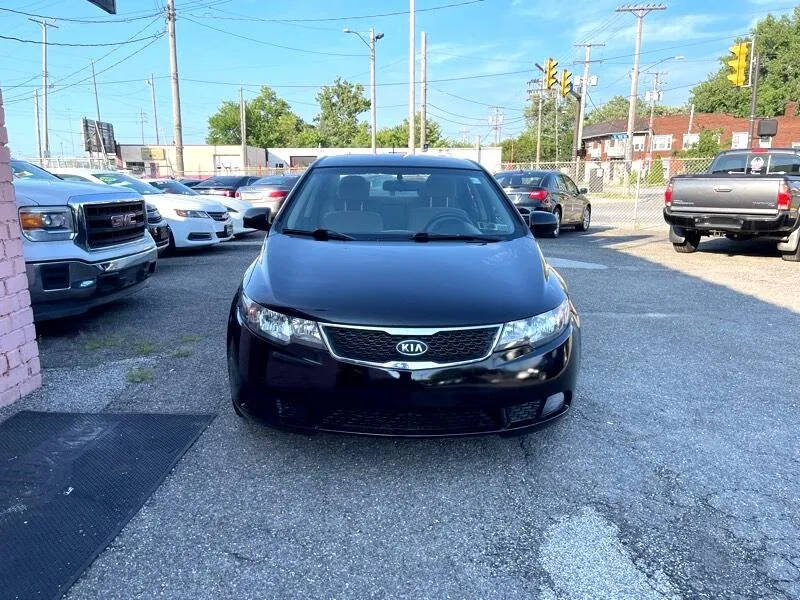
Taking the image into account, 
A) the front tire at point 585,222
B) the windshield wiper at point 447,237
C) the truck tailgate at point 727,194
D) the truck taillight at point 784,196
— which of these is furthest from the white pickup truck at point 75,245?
the front tire at point 585,222

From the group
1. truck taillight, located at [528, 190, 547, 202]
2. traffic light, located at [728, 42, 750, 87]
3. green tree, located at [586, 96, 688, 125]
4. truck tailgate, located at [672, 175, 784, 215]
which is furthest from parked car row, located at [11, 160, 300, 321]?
green tree, located at [586, 96, 688, 125]

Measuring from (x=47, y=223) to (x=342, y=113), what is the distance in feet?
288

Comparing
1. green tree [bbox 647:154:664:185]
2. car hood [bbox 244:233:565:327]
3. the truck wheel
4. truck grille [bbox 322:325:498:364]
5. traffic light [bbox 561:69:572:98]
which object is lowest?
the truck wheel

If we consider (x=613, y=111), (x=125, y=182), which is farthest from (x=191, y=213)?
(x=613, y=111)

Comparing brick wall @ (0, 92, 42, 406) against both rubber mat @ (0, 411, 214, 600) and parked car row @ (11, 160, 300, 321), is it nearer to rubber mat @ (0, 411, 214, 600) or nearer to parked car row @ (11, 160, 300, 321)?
rubber mat @ (0, 411, 214, 600)

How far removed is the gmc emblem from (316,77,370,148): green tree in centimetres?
8345

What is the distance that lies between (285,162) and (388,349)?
69.2 metres

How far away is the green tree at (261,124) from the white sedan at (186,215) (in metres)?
76.7

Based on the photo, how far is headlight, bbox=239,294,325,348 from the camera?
264 centimetres

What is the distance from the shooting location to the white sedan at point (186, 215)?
972cm

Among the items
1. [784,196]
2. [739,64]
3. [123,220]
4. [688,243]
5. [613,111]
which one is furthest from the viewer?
[613,111]

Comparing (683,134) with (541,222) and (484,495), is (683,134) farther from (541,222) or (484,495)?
(484,495)

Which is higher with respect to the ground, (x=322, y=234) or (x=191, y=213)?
(x=322, y=234)

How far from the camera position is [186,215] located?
9.78m
